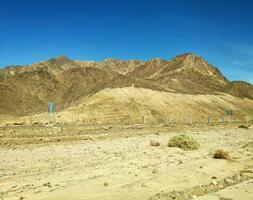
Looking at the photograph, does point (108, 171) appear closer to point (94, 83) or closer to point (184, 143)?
point (184, 143)

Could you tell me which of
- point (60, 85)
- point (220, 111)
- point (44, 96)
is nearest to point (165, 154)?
point (220, 111)

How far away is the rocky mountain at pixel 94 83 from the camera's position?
91444 millimetres

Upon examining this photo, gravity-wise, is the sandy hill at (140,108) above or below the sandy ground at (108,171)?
above

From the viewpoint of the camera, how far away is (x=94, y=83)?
108m

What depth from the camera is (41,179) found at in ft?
45.6

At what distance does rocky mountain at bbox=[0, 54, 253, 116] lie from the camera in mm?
91444

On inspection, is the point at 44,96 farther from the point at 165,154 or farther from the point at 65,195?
the point at 65,195

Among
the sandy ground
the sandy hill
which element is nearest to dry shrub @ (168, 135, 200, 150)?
the sandy ground

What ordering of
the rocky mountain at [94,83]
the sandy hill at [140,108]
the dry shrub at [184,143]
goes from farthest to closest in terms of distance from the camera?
the rocky mountain at [94,83] < the sandy hill at [140,108] < the dry shrub at [184,143]

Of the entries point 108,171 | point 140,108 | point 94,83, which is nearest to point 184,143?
point 108,171

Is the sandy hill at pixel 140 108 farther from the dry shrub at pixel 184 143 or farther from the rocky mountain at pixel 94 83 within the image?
the dry shrub at pixel 184 143

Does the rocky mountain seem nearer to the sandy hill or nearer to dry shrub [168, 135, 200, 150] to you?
the sandy hill

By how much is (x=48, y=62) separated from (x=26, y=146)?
153266mm

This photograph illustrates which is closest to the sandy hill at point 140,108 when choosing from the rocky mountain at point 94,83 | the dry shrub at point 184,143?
the rocky mountain at point 94,83
